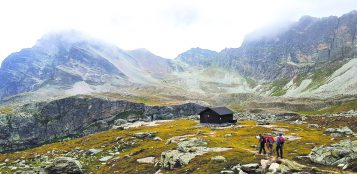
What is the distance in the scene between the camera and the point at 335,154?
42.4 m

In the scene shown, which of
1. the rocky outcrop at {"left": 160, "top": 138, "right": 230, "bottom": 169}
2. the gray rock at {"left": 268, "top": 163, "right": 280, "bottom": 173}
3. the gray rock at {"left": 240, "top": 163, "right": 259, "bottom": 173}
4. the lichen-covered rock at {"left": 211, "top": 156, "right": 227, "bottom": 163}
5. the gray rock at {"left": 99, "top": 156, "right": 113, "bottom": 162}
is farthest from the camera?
the gray rock at {"left": 99, "top": 156, "right": 113, "bottom": 162}

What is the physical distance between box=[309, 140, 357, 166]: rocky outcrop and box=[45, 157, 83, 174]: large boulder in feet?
106

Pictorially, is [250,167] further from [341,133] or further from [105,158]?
[341,133]

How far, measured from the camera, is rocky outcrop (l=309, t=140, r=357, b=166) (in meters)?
40.9

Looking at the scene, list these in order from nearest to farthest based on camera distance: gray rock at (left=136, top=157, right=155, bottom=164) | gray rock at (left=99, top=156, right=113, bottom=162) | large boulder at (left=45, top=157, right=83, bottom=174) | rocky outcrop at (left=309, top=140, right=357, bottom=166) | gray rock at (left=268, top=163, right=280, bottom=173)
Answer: gray rock at (left=268, top=163, right=280, bottom=173) → rocky outcrop at (left=309, top=140, right=357, bottom=166) → large boulder at (left=45, top=157, right=83, bottom=174) → gray rock at (left=136, top=157, right=155, bottom=164) → gray rock at (left=99, top=156, right=113, bottom=162)

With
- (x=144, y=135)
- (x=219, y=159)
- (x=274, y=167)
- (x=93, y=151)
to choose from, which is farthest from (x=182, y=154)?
(x=144, y=135)

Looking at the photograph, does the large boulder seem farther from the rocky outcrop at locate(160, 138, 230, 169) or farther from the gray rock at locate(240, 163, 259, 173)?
the gray rock at locate(240, 163, 259, 173)

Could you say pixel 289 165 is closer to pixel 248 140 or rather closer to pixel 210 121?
pixel 248 140

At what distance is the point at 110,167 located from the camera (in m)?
58.3

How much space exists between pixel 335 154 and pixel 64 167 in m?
36.0

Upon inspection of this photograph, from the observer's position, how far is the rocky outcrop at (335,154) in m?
40.9

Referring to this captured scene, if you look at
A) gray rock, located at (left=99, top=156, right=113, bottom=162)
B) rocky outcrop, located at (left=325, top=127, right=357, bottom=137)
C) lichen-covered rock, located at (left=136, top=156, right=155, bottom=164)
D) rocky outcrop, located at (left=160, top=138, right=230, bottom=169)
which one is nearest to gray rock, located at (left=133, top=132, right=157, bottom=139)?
gray rock, located at (left=99, top=156, right=113, bottom=162)

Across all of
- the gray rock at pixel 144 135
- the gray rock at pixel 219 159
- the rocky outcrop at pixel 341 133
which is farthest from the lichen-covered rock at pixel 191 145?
the gray rock at pixel 144 135

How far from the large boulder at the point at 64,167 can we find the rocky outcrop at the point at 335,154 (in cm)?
3223
